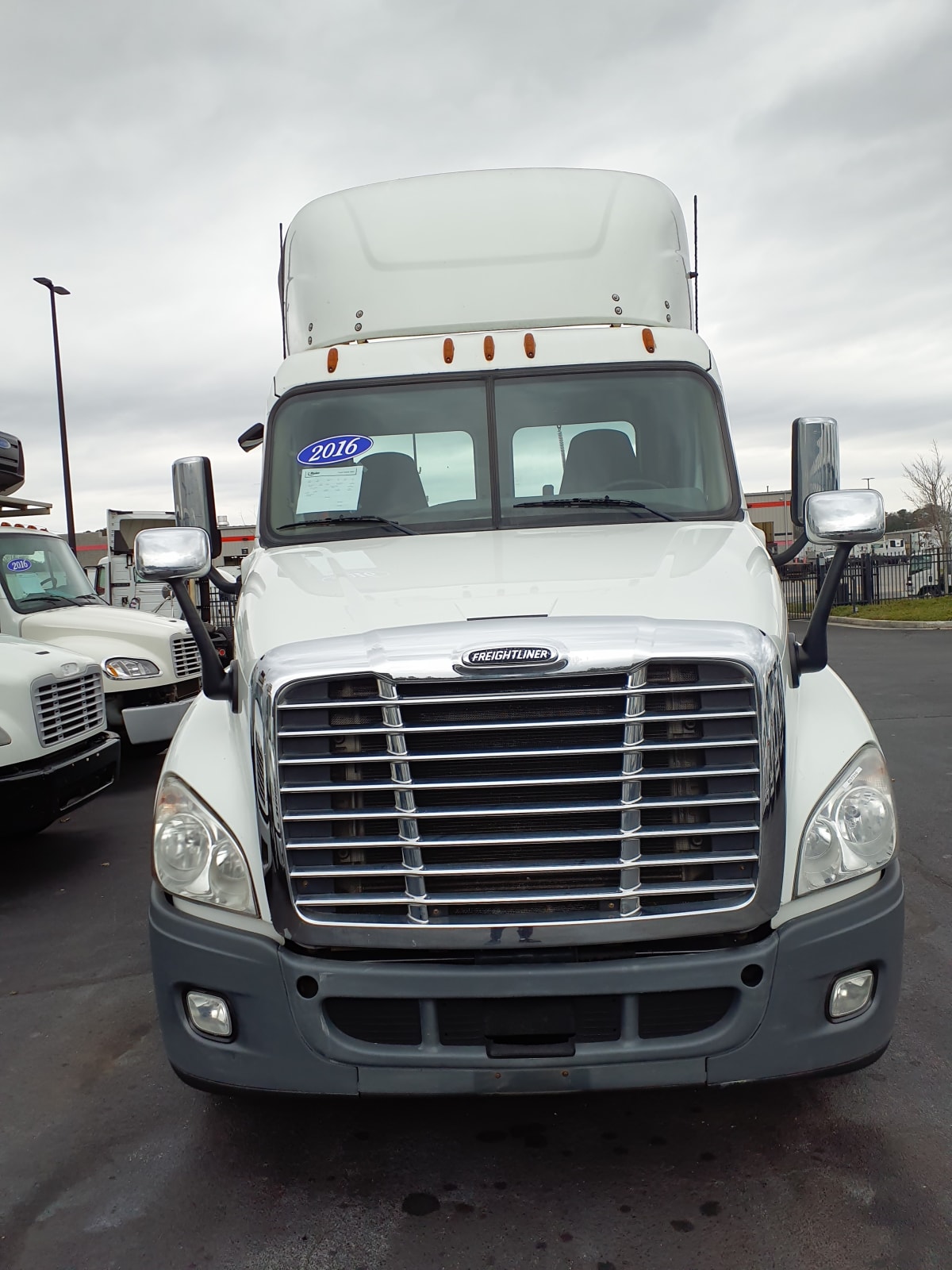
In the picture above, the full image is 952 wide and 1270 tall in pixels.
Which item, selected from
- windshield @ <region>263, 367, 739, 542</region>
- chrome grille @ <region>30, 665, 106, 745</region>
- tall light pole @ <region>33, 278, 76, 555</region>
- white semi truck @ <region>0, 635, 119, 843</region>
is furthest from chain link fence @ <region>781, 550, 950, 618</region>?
windshield @ <region>263, 367, 739, 542</region>

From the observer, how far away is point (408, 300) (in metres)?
5.21

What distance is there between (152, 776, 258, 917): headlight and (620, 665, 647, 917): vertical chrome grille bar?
1.05 m

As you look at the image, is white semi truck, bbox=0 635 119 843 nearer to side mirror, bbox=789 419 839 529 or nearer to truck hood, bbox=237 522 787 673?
truck hood, bbox=237 522 787 673

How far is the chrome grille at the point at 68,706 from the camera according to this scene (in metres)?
6.29

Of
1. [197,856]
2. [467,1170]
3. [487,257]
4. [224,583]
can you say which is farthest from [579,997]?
[487,257]

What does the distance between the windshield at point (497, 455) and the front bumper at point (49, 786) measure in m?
2.69

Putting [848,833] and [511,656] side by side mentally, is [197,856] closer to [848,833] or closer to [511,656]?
[511,656]

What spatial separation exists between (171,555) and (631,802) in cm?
197

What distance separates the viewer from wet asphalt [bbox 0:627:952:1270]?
9.33 feet

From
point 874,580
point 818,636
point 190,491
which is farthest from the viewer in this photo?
point 874,580

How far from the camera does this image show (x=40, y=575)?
9711 mm

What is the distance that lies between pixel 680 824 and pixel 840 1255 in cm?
116

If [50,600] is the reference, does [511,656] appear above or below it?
above

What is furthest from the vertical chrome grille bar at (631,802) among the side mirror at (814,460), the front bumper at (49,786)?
the front bumper at (49,786)
